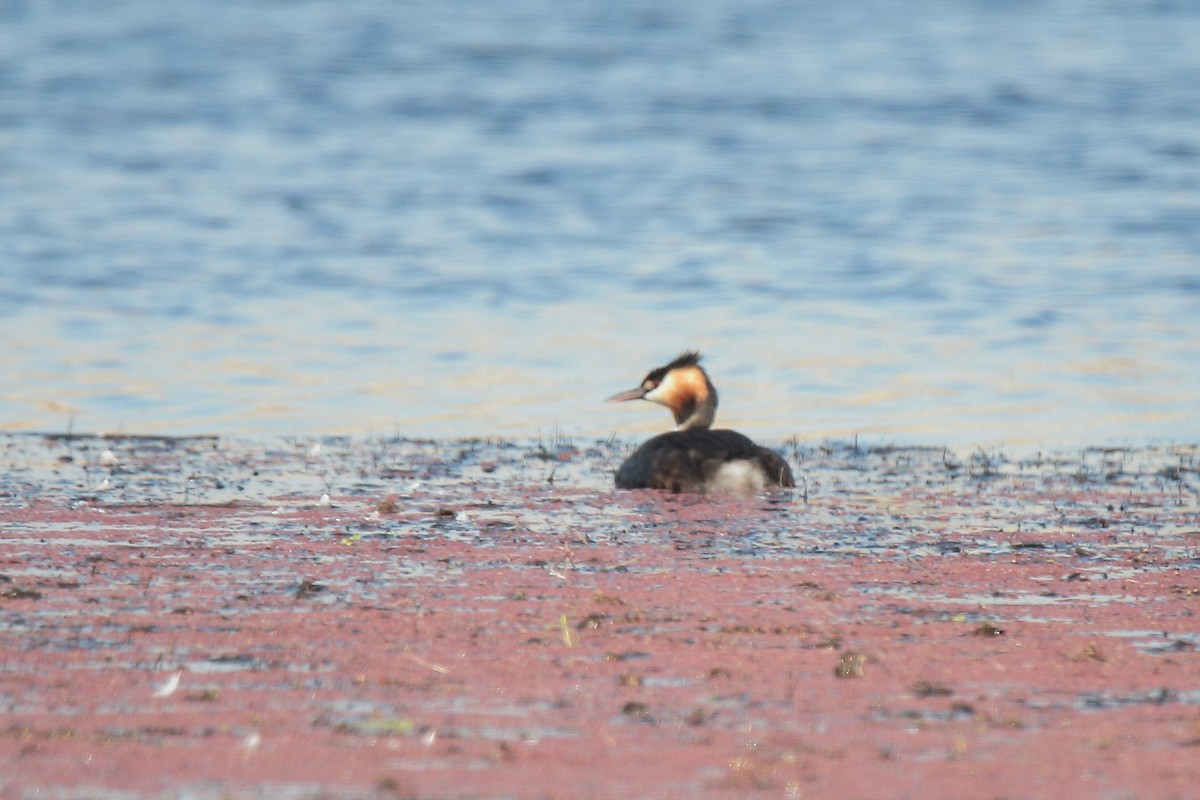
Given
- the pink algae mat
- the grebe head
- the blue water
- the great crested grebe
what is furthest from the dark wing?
the blue water

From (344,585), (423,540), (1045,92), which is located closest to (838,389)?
(423,540)

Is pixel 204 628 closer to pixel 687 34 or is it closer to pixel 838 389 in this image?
pixel 838 389

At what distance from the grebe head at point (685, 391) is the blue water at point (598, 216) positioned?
0.76 m

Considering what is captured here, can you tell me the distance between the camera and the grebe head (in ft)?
36.6

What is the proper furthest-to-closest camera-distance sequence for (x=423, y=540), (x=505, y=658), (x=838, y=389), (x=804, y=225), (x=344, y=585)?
(x=804, y=225) → (x=838, y=389) → (x=423, y=540) → (x=344, y=585) → (x=505, y=658)

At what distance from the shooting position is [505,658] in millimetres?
5883

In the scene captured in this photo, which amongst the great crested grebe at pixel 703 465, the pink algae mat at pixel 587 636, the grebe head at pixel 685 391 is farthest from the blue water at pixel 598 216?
Answer: the pink algae mat at pixel 587 636

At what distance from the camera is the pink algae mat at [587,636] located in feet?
15.7

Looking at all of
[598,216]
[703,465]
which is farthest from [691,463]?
[598,216]

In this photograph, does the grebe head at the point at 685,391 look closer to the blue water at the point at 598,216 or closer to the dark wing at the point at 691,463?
the blue water at the point at 598,216

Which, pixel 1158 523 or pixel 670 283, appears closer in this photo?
pixel 1158 523

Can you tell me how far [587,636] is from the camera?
20.3 feet

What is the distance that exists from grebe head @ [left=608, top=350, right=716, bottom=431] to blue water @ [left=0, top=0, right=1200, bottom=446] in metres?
0.76

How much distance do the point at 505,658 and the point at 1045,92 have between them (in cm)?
2684
